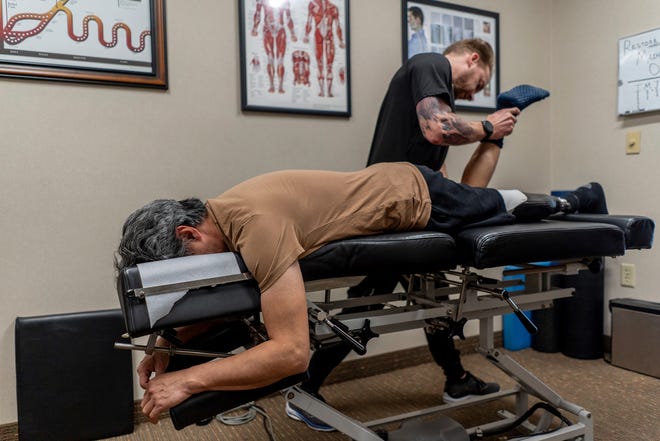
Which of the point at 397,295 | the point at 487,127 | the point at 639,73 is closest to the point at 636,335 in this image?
the point at 639,73

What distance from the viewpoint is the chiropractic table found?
35.9 inches

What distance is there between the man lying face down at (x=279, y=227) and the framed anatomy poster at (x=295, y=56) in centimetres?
87

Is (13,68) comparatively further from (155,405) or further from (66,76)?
(155,405)

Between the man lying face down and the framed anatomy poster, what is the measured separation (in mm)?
868

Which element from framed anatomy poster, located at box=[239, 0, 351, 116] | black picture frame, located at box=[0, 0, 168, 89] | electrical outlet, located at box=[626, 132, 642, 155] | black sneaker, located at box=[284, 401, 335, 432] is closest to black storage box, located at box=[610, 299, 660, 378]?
electrical outlet, located at box=[626, 132, 642, 155]

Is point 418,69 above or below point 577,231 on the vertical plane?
above

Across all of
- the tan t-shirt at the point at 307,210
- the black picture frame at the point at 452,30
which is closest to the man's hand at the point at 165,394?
the tan t-shirt at the point at 307,210

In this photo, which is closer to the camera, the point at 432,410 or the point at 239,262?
the point at 239,262

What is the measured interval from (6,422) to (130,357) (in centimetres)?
44

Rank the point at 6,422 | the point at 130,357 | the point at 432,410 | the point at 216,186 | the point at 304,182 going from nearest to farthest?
the point at 304,182
the point at 432,410
the point at 6,422
the point at 130,357
the point at 216,186

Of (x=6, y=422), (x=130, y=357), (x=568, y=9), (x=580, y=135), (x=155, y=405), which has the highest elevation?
(x=568, y=9)

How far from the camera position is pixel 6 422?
5.39 feet

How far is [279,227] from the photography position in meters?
1.02

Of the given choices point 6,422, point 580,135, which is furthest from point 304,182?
point 580,135
